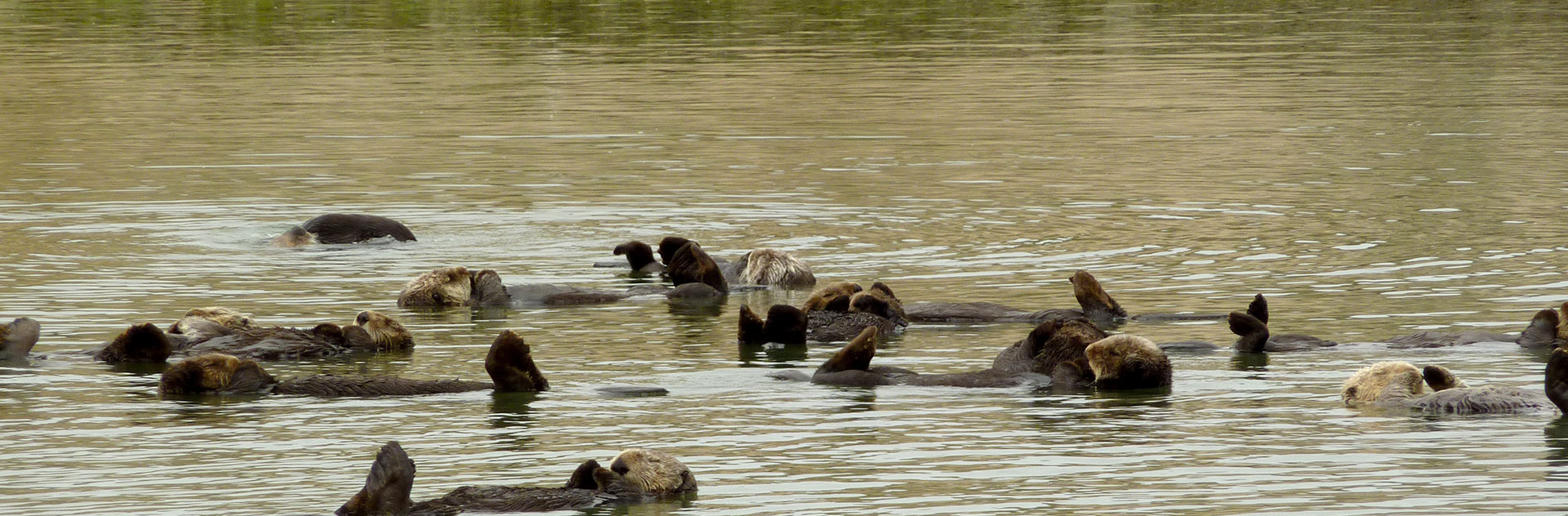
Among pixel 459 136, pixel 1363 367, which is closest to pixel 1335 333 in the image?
pixel 1363 367

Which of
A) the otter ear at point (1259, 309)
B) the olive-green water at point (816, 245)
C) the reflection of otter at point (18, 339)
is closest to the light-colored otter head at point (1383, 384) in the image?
the olive-green water at point (816, 245)

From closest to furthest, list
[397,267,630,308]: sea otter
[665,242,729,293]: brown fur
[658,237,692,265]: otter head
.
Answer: [397,267,630,308]: sea otter
[665,242,729,293]: brown fur
[658,237,692,265]: otter head

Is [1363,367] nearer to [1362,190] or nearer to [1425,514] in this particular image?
[1425,514]

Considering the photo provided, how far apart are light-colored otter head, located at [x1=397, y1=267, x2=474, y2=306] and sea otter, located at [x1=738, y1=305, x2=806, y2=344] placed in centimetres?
208

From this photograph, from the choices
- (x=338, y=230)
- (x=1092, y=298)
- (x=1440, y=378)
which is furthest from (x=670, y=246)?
(x=1440, y=378)

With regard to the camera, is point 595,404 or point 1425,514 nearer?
point 1425,514

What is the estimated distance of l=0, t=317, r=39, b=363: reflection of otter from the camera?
9.88 m

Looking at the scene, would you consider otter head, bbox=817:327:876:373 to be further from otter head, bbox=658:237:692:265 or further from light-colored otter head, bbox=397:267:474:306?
otter head, bbox=658:237:692:265

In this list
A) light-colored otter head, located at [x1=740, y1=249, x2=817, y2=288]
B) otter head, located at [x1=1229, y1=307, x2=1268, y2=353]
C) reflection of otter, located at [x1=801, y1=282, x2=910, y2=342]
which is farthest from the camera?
Result: light-colored otter head, located at [x1=740, y1=249, x2=817, y2=288]

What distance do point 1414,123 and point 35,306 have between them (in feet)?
50.7

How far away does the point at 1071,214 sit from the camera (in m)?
15.8

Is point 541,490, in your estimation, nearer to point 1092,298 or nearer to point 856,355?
point 856,355

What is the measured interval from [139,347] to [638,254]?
3.85 meters

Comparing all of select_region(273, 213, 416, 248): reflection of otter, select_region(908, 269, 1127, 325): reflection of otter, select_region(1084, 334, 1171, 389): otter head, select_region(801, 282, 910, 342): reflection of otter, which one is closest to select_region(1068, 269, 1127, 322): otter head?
select_region(908, 269, 1127, 325): reflection of otter
